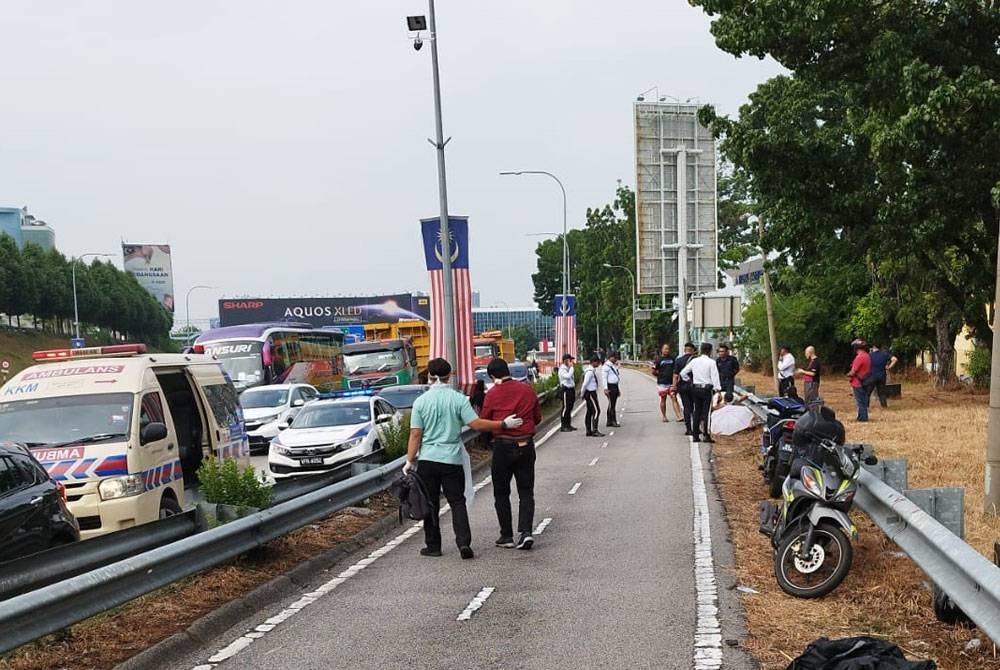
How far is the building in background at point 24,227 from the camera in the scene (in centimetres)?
13762

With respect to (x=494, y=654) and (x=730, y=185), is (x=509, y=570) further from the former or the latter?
(x=730, y=185)

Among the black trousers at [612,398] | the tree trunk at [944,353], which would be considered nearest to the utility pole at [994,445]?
the black trousers at [612,398]

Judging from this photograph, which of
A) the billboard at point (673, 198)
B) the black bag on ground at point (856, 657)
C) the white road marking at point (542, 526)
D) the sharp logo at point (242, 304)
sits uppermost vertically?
the billboard at point (673, 198)

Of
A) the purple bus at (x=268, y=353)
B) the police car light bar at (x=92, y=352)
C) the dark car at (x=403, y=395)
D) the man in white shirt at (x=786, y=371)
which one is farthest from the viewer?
the purple bus at (x=268, y=353)

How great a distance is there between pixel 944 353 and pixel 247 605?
31275 millimetres

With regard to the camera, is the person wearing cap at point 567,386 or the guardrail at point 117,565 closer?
the guardrail at point 117,565

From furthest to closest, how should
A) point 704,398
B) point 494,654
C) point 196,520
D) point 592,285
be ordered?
point 592,285
point 704,398
point 196,520
point 494,654

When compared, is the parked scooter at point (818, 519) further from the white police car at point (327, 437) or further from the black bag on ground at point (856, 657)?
the white police car at point (327, 437)

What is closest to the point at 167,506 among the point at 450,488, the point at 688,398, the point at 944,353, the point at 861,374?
the point at 450,488

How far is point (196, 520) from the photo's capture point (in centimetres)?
871

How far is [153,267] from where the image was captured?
13162 cm

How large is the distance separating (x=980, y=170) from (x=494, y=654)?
1680 centimetres

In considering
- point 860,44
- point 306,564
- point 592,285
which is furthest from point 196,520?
point 592,285

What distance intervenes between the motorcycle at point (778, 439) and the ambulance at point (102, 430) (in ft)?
20.7
